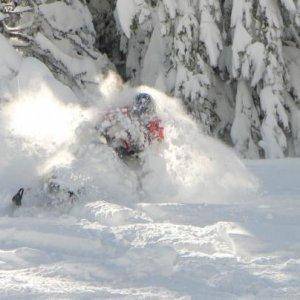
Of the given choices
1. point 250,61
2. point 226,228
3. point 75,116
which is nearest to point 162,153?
point 75,116

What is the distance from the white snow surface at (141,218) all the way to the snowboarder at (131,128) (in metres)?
0.12

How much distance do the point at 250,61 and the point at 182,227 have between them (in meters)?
7.09

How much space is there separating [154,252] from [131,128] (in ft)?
9.01

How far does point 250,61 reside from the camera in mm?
11281

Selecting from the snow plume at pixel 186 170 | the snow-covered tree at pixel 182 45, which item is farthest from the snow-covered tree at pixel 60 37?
the snow plume at pixel 186 170

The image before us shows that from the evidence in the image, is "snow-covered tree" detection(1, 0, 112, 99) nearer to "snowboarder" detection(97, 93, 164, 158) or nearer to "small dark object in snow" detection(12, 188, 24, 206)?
"snowboarder" detection(97, 93, 164, 158)

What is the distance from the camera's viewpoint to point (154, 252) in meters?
4.06

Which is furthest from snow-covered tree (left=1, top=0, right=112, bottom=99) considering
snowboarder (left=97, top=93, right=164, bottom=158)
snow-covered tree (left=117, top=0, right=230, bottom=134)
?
snowboarder (left=97, top=93, right=164, bottom=158)

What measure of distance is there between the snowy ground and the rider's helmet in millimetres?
1488

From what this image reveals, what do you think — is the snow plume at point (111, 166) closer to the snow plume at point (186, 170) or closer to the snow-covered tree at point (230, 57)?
the snow plume at point (186, 170)

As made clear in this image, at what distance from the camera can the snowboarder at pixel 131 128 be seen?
6605mm

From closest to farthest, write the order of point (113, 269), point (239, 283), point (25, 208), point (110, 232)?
point (239, 283)
point (113, 269)
point (110, 232)
point (25, 208)

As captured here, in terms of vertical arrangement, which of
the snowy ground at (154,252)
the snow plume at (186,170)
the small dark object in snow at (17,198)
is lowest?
the snowy ground at (154,252)

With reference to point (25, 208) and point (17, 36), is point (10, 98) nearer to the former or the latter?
point (17, 36)
